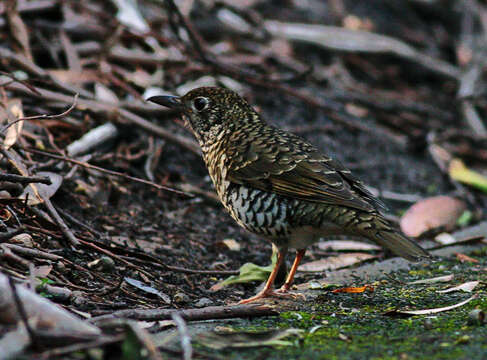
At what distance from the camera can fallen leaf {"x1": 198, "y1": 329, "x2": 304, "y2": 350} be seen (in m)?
2.75

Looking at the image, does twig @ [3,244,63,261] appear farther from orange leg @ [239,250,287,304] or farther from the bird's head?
the bird's head

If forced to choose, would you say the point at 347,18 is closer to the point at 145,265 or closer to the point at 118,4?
the point at 118,4

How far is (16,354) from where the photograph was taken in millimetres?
2246

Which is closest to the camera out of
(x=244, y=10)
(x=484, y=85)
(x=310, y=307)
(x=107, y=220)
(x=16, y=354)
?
(x=16, y=354)

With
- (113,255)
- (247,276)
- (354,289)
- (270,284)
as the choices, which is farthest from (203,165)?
(354,289)

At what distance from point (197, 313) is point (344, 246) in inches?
101

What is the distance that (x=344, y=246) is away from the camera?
A: 5.46 meters

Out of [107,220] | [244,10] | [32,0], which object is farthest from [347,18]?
[107,220]

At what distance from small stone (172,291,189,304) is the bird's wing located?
83cm

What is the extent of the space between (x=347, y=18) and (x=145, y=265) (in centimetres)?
631

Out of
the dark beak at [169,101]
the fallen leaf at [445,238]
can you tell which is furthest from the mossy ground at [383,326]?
the dark beak at [169,101]

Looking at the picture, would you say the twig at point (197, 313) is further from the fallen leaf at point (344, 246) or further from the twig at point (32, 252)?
the fallen leaf at point (344, 246)

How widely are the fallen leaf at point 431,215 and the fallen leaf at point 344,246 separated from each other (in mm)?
561

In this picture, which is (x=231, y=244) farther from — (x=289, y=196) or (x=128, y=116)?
(x=128, y=116)
